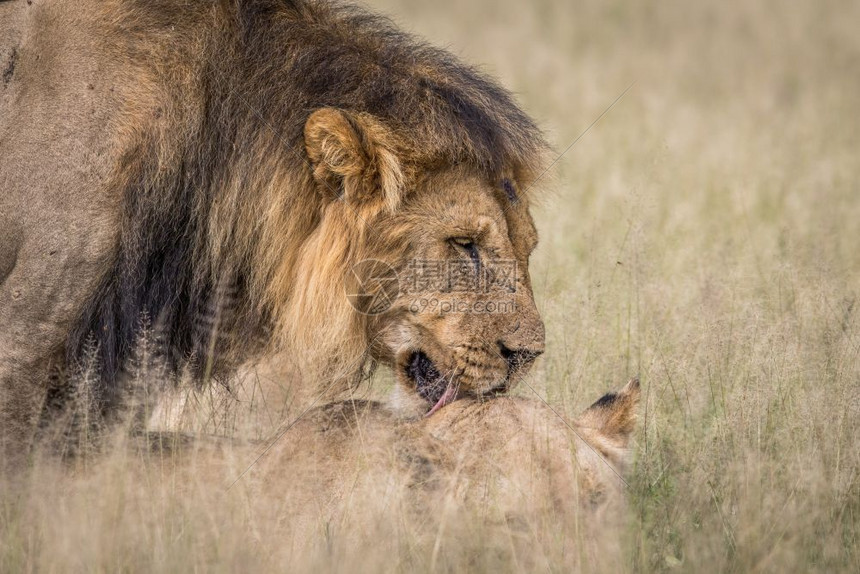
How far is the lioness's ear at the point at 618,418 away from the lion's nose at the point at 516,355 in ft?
1.49

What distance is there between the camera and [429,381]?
13.9 ft

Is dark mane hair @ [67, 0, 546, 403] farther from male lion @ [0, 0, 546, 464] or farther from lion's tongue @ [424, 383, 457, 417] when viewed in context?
lion's tongue @ [424, 383, 457, 417]

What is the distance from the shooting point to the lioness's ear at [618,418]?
3.75m

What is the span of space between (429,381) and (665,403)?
1326 millimetres

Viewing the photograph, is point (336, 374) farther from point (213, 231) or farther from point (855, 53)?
point (855, 53)

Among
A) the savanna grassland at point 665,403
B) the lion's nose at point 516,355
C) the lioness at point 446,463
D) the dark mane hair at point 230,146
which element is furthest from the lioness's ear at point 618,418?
the dark mane hair at point 230,146

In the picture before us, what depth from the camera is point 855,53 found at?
50.0 ft

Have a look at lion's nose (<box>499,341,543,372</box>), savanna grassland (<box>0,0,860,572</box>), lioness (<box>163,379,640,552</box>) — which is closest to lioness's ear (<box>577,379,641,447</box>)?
lioness (<box>163,379,640,552</box>)

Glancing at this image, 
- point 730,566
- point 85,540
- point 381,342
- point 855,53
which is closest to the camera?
point 85,540

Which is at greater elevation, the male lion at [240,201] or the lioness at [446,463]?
the male lion at [240,201]

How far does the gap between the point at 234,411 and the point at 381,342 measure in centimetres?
92

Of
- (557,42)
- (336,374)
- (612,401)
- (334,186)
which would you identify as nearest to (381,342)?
(336,374)

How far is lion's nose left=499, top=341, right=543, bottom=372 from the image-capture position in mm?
4164

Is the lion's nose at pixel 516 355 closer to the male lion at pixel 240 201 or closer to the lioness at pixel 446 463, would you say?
the male lion at pixel 240 201
